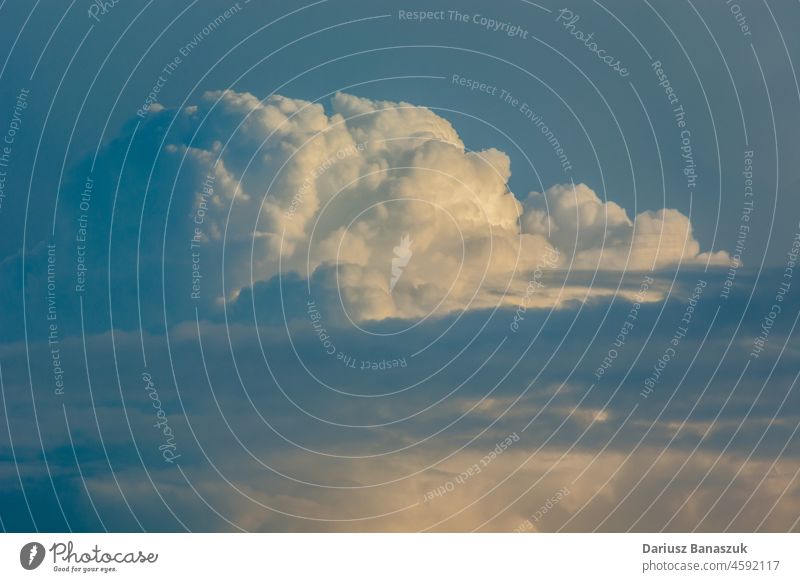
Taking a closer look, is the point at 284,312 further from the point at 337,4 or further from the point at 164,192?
the point at 337,4

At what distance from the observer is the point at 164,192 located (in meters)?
27.2

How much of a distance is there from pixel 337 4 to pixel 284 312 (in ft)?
22.8

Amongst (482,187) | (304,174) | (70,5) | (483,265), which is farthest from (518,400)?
(70,5)

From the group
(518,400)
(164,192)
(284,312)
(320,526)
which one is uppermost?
(164,192)

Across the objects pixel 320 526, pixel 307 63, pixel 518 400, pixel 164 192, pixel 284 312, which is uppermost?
pixel 307 63

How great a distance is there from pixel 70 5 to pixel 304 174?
6.23 metres

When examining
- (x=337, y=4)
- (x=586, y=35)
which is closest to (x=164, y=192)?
(x=337, y=4)

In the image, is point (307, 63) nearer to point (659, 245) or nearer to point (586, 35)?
point (586, 35)

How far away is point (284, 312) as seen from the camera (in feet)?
89.9

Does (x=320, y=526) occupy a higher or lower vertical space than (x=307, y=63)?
lower
